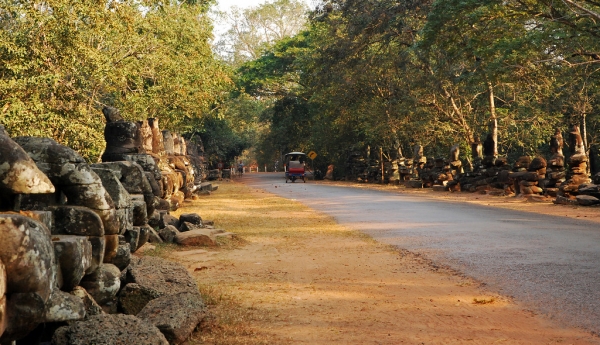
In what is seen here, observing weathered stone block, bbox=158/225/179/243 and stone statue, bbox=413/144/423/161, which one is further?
stone statue, bbox=413/144/423/161

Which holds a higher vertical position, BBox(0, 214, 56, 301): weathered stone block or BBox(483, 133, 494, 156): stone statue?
BBox(483, 133, 494, 156): stone statue

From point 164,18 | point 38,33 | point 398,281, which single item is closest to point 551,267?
point 398,281

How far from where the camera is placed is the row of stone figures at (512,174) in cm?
2036

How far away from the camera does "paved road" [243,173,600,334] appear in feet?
21.5

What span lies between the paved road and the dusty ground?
1.07 ft

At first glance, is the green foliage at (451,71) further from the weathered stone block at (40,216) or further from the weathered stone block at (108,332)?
the weathered stone block at (40,216)

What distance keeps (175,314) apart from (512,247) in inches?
257

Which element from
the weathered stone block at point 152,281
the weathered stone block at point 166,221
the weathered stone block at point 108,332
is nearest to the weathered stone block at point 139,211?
the weathered stone block at point 152,281

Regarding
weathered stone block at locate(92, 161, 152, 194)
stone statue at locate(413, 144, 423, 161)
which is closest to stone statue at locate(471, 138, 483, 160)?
stone statue at locate(413, 144, 423, 161)

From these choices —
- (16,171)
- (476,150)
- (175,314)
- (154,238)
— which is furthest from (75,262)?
(476,150)

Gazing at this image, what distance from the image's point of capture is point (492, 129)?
2778 cm

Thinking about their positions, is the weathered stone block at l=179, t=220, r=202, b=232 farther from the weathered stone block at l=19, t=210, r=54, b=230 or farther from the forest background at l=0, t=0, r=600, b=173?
the weathered stone block at l=19, t=210, r=54, b=230

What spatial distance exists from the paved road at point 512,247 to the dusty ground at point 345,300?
0.33 meters

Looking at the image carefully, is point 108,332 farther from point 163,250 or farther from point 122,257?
point 163,250
